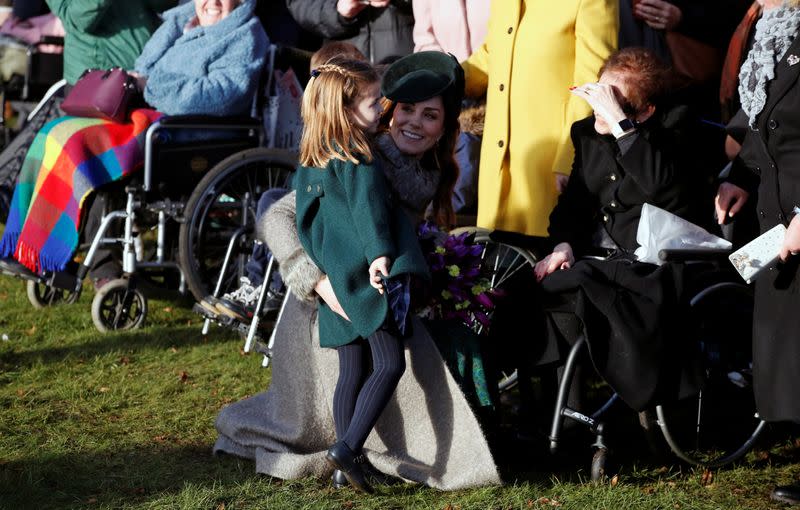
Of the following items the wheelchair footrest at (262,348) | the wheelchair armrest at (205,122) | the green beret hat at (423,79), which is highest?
the green beret hat at (423,79)

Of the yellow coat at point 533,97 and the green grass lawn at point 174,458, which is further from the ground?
the yellow coat at point 533,97

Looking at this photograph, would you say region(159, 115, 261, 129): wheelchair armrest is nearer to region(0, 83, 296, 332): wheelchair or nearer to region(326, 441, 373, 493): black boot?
region(0, 83, 296, 332): wheelchair

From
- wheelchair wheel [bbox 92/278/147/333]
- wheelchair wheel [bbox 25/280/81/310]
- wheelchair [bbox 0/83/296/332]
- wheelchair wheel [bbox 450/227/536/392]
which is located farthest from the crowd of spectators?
wheelchair wheel [bbox 25/280/81/310]

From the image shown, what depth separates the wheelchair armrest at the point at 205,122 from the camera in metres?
6.34

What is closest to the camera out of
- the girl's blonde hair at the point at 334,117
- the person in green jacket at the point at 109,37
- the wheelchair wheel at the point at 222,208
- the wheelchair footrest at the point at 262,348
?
the girl's blonde hair at the point at 334,117

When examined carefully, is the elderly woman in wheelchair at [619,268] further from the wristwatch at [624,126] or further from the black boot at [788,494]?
the black boot at [788,494]

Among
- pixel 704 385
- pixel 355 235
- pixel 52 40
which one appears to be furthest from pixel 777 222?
pixel 52 40

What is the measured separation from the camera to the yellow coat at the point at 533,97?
4992 millimetres

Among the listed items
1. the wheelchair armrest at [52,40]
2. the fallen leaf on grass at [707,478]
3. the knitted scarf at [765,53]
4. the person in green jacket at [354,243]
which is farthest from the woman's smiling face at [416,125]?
the wheelchair armrest at [52,40]

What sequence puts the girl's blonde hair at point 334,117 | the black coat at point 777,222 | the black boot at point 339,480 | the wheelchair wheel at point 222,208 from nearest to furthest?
the black coat at point 777,222
the girl's blonde hair at point 334,117
the black boot at point 339,480
the wheelchair wheel at point 222,208

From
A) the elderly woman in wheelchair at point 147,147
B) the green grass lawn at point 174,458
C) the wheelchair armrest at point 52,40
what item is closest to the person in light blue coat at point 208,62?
the elderly woman in wheelchair at point 147,147

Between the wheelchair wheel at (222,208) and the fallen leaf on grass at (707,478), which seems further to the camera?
the wheelchair wheel at (222,208)

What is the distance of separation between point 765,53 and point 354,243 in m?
1.42

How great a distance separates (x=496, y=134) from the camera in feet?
17.3
